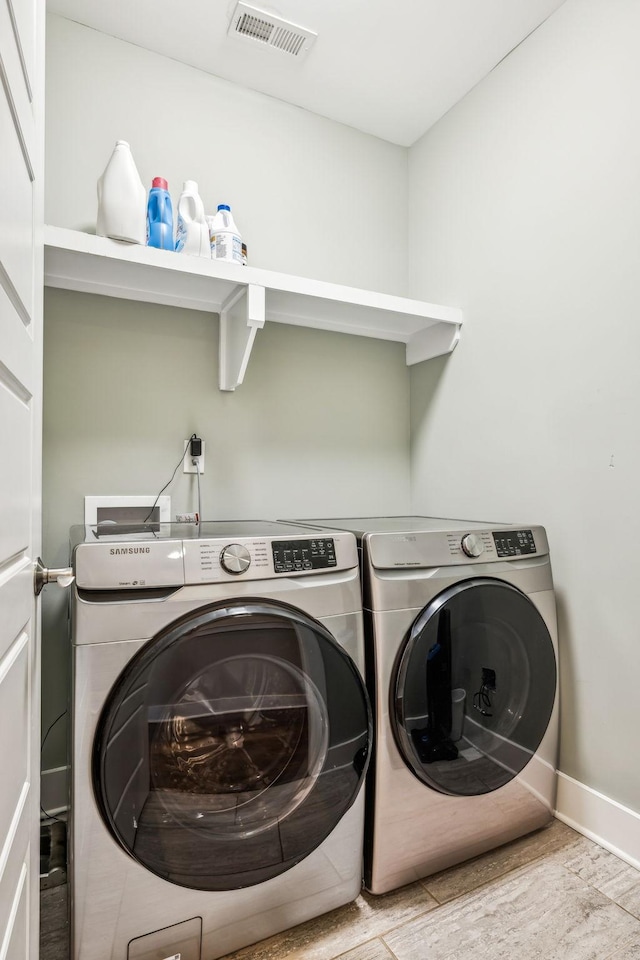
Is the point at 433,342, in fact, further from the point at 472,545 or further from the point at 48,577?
the point at 48,577

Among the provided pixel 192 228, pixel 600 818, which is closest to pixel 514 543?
pixel 600 818

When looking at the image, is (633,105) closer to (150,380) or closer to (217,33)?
(217,33)

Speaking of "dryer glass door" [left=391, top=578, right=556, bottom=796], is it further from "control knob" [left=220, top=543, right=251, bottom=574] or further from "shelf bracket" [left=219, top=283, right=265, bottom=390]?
"shelf bracket" [left=219, top=283, right=265, bottom=390]

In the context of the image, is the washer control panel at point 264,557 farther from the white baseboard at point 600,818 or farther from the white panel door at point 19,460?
the white baseboard at point 600,818

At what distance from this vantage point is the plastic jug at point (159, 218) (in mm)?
1605

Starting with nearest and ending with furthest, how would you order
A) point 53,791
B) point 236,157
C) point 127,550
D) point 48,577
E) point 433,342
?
point 48,577 < point 127,550 < point 53,791 < point 236,157 < point 433,342

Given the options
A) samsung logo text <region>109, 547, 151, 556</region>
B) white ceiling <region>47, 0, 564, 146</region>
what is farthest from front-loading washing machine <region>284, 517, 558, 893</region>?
white ceiling <region>47, 0, 564, 146</region>

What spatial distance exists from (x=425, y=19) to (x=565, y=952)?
2605mm

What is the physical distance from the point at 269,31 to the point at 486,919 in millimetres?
2631

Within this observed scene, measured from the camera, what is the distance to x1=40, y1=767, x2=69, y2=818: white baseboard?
1577 millimetres

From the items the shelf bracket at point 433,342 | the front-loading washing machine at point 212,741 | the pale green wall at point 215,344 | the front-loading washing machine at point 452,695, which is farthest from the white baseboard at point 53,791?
the shelf bracket at point 433,342

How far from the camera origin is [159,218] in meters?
1.62

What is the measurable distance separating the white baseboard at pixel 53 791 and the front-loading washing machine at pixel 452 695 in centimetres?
95

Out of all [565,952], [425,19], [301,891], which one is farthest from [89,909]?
[425,19]
